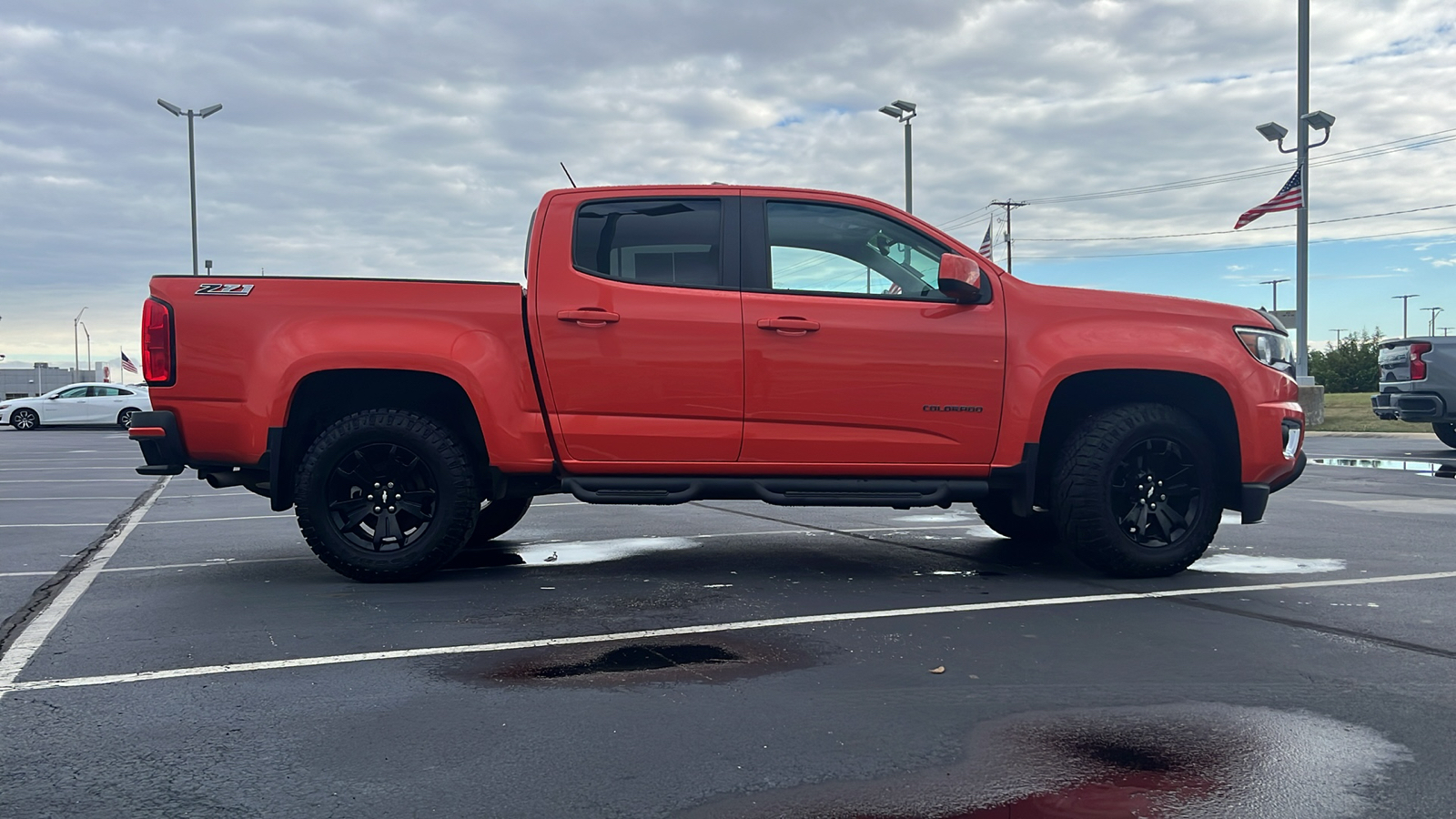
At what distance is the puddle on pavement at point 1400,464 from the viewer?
13.2m

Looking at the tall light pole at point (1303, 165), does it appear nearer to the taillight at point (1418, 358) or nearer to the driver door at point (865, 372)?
the taillight at point (1418, 358)

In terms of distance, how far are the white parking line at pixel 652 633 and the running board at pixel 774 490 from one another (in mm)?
738


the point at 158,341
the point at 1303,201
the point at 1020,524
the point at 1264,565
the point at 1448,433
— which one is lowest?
the point at 1264,565

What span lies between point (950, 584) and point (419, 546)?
2.80 metres

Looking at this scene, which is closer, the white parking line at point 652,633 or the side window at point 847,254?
the white parking line at point 652,633

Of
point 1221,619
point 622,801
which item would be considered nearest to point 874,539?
point 1221,619

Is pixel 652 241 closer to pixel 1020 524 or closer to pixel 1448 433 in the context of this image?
A: pixel 1020 524

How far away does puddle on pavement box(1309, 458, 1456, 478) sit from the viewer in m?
13.2

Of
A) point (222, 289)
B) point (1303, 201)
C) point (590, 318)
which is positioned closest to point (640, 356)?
point (590, 318)

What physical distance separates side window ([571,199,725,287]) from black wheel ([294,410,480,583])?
126cm

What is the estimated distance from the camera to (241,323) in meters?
5.89

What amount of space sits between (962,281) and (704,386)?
1.42 metres

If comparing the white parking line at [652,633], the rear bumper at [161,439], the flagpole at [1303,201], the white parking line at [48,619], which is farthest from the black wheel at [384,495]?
the flagpole at [1303,201]

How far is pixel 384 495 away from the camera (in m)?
6.07
